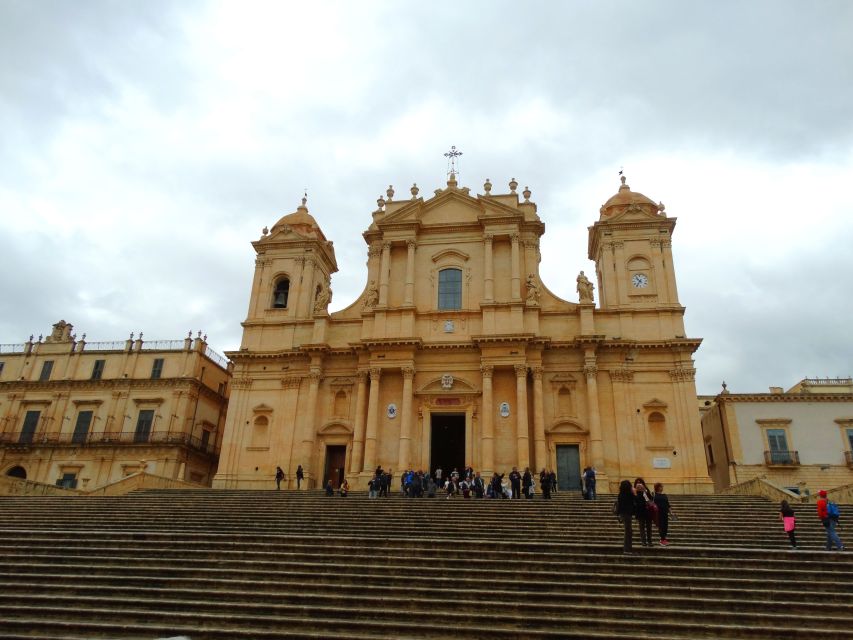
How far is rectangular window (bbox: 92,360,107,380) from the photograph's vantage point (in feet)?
121

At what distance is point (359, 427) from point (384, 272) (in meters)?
7.62

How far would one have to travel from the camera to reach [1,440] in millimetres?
35406

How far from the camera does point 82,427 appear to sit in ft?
117

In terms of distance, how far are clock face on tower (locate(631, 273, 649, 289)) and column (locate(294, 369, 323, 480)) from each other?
50.4 feet

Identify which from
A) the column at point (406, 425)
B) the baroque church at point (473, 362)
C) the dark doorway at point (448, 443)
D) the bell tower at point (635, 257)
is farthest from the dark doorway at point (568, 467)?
the bell tower at point (635, 257)

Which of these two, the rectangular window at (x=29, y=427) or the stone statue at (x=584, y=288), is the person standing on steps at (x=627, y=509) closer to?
the stone statue at (x=584, y=288)

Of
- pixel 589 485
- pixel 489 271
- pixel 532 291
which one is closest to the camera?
pixel 589 485

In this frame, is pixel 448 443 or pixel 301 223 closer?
pixel 448 443

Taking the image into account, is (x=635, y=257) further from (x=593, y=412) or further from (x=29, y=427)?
(x=29, y=427)

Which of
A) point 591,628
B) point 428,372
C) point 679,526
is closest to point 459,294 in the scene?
point 428,372

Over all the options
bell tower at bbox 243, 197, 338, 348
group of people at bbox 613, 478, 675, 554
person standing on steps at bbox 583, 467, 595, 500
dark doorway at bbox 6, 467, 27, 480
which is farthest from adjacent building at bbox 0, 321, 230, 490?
group of people at bbox 613, 478, 675, 554

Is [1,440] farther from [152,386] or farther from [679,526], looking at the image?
[679,526]

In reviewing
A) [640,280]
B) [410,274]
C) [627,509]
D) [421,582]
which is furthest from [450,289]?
[421,582]

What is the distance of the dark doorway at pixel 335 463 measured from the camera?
91.2 ft
